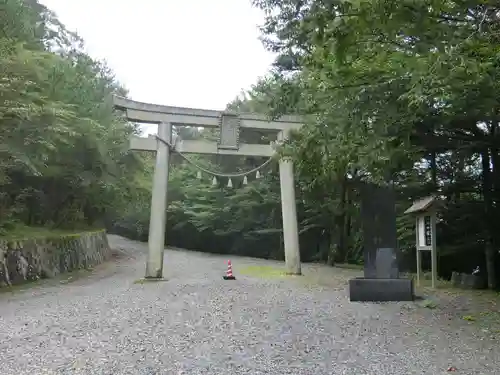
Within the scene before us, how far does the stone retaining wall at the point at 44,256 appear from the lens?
9.83 metres

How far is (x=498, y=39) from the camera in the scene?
4051mm

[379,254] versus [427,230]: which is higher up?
[427,230]

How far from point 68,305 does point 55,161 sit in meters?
6.35

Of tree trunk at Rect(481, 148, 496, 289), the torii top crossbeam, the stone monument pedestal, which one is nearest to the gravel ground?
the stone monument pedestal

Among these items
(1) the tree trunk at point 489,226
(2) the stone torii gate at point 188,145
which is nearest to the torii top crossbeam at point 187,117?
(2) the stone torii gate at point 188,145

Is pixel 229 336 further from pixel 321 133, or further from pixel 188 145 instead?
pixel 188 145

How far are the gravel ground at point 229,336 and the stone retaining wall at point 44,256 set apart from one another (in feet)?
3.87

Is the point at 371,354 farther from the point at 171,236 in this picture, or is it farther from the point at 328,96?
the point at 171,236

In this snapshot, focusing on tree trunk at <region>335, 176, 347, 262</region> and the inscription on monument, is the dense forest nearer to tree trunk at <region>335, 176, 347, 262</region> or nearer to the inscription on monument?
tree trunk at <region>335, 176, 347, 262</region>

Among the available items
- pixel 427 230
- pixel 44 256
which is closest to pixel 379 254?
pixel 427 230

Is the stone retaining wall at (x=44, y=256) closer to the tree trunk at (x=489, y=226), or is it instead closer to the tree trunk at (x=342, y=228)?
the tree trunk at (x=342, y=228)

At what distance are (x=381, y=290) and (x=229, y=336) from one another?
3.23 m

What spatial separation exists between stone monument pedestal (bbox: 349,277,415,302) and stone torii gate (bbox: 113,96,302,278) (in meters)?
4.33

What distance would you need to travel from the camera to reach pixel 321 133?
602 centimetres
